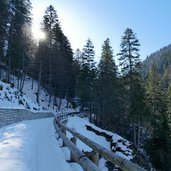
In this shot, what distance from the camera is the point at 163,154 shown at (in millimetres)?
37500

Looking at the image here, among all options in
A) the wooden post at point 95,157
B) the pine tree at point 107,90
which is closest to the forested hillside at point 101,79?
the pine tree at point 107,90

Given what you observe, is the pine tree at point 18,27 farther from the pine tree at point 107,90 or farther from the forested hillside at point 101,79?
the pine tree at point 107,90

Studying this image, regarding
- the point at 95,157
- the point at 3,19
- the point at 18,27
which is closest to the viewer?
the point at 95,157

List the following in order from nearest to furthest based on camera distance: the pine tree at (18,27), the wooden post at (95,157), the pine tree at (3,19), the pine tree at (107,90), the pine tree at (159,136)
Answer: the wooden post at (95,157), the pine tree at (3,19), the pine tree at (159,136), the pine tree at (18,27), the pine tree at (107,90)

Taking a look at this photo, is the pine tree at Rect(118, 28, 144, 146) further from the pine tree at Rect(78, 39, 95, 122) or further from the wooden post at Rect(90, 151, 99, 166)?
the wooden post at Rect(90, 151, 99, 166)

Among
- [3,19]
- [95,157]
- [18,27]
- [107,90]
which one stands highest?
[18,27]

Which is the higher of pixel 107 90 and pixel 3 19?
pixel 3 19

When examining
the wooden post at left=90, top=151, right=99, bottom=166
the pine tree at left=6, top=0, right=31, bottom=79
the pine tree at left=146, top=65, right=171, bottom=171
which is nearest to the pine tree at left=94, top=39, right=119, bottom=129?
the pine tree at left=146, top=65, right=171, bottom=171

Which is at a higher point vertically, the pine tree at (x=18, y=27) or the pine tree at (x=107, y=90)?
the pine tree at (x=18, y=27)

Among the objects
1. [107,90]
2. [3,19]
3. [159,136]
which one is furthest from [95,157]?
[107,90]

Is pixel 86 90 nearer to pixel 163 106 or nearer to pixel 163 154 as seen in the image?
pixel 163 106

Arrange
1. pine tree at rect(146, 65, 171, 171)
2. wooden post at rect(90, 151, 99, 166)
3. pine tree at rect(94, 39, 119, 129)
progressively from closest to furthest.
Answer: wooden post at rect(90, 151, 99, 166) < pine tree at rect(146, 65, 171, 171) < pine tree at rect(94, 39, 119, 129)

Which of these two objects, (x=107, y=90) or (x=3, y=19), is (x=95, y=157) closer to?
(x=3, y=19)

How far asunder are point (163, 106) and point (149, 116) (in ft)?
25.1
